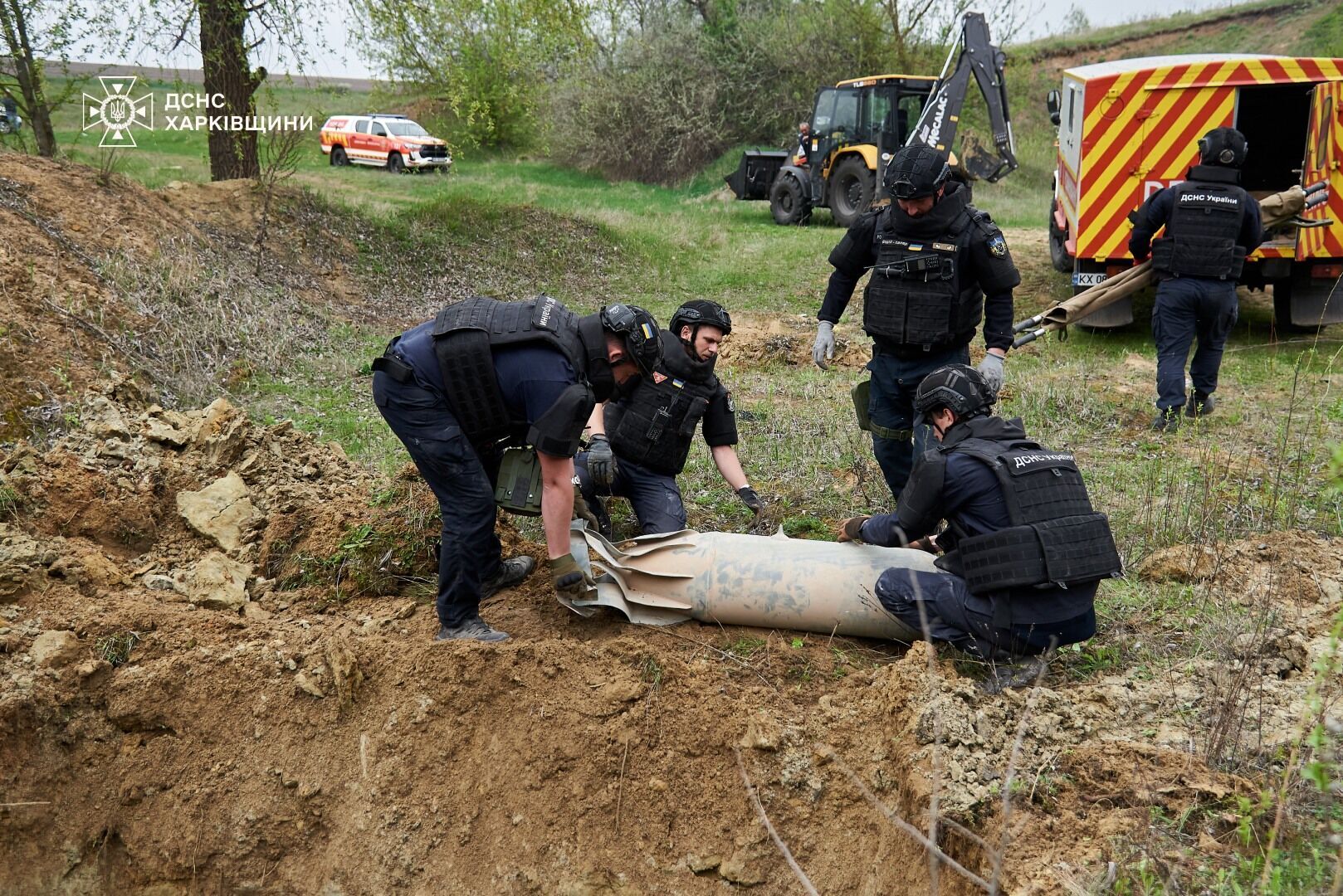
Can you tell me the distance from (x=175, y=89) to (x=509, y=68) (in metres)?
10.8

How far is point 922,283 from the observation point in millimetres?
4316

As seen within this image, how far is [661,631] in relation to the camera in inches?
147

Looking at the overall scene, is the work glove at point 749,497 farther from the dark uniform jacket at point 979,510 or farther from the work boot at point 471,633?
the work boot at point 471,633

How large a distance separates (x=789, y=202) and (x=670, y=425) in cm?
1245

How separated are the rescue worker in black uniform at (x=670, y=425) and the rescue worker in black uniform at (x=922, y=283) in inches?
28.1

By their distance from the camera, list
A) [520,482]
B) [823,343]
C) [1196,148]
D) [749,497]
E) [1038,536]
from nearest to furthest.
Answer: [1038,536] → [520,482] → [749,497] → [823,343] → [1196,148]

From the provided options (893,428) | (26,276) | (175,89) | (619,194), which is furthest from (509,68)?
(893,428)

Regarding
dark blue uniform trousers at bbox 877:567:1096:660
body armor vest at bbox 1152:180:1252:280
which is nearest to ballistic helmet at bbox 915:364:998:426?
dark blue uniform trousers at bbox 877:567:1096:660

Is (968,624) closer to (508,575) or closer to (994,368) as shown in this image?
(994,368)

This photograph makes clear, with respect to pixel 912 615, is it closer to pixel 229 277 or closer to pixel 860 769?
pixel 860 769

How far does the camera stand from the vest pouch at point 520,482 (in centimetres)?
369

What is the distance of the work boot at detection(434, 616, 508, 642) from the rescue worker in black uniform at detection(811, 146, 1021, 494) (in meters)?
1.95

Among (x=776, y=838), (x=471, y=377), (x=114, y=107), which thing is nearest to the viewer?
(x=776, y=838)

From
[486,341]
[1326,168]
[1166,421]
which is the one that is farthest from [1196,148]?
[486,341]
